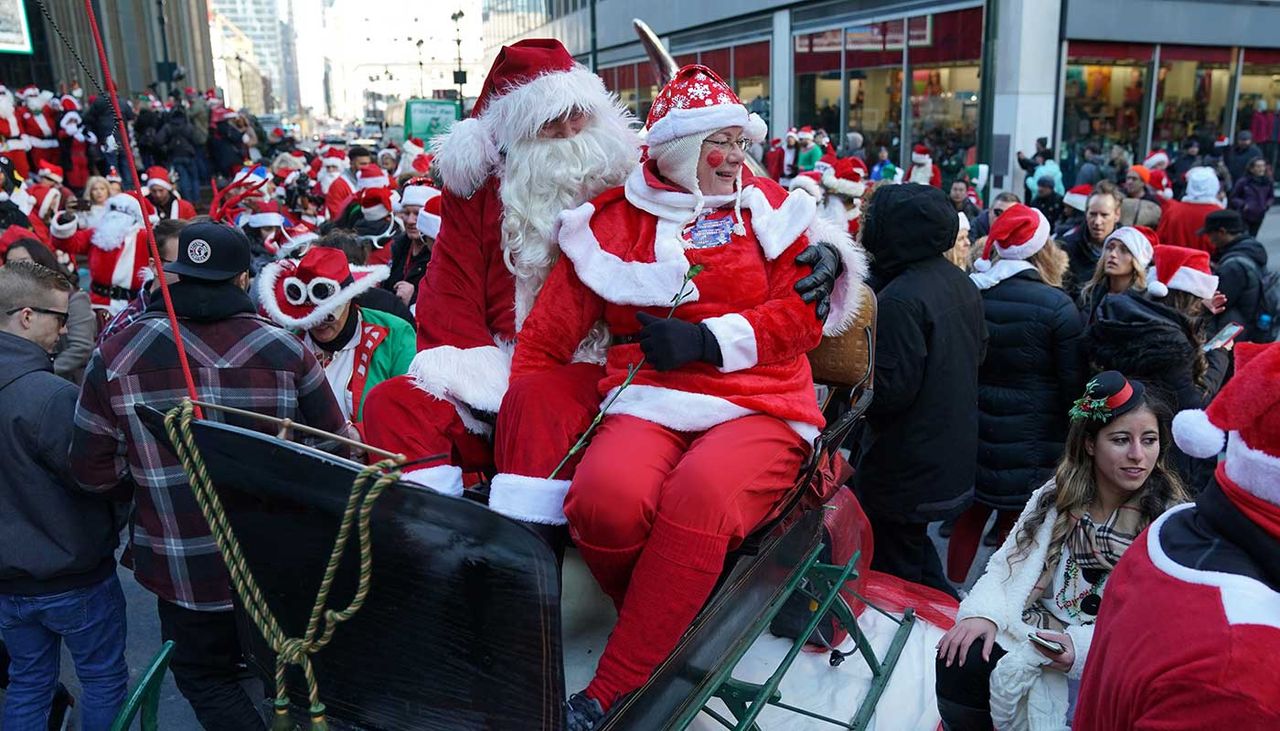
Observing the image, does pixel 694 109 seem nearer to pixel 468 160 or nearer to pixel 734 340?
pixel 734 340

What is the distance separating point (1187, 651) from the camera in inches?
53.7

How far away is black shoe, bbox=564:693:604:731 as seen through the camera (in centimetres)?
190

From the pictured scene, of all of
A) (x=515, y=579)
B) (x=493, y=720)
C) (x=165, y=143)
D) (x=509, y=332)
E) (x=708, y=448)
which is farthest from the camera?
(x=165, y=143)

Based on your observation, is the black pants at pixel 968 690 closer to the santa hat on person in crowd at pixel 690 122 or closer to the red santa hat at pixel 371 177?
the santa hat on person in crowd at pixel 690 122

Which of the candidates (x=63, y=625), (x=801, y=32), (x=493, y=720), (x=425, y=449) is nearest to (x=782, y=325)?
(x=425, y=449)

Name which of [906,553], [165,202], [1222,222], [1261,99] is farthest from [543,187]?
[1261,99]

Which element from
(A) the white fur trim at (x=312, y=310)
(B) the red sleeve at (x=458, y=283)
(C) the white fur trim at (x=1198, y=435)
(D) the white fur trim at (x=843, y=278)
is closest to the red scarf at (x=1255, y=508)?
(C) the white fur trim at (x=1198, y=435)

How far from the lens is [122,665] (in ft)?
10.6

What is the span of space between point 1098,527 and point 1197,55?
1966cm

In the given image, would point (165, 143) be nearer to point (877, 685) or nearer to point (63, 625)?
point (63, 625)

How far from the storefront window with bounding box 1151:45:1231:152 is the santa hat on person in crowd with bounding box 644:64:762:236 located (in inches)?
747

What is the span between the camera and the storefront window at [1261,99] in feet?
63.1

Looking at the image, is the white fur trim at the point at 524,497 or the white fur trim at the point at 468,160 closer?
the white fur trim at the point at 524,497

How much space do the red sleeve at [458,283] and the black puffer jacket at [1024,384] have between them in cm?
248
